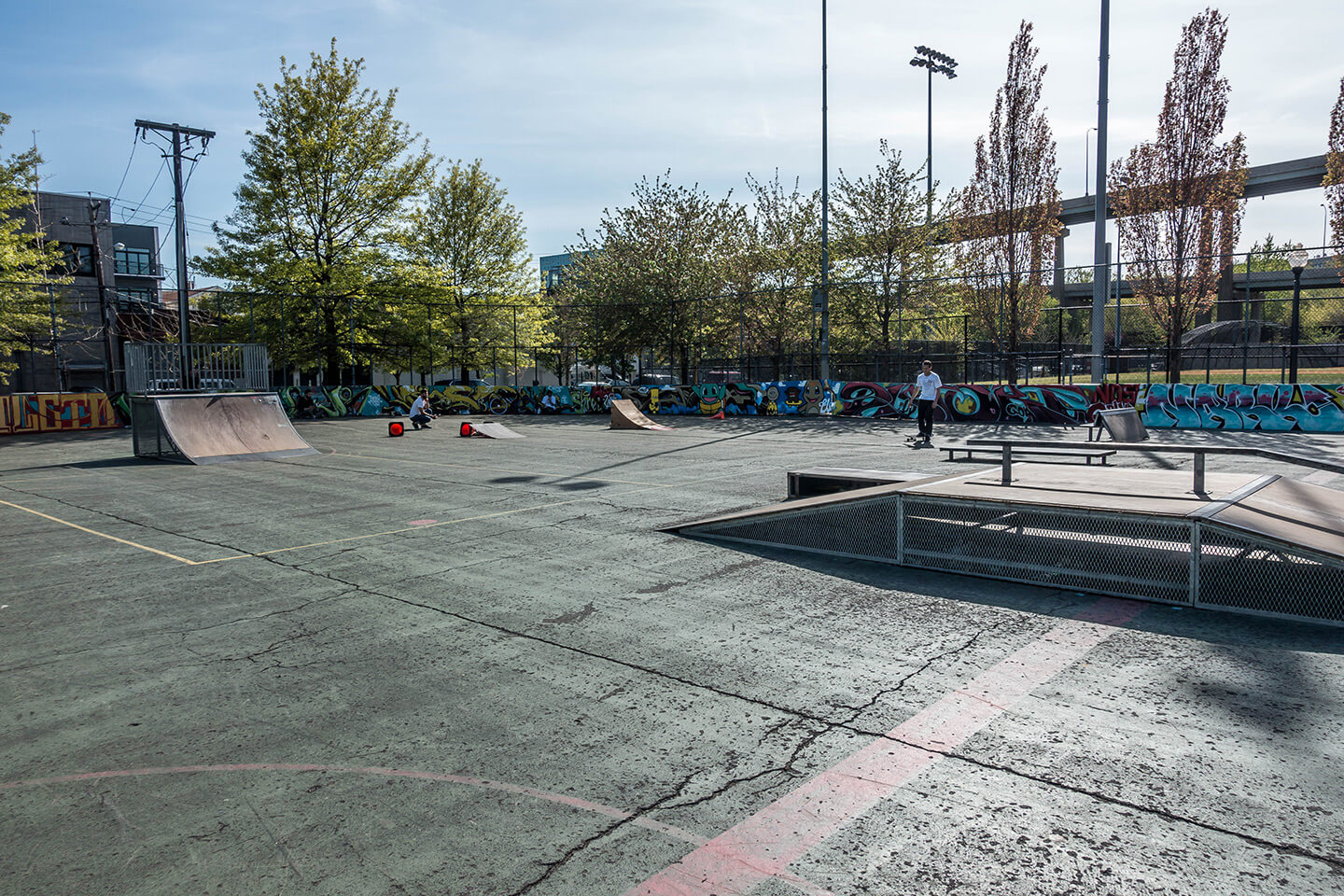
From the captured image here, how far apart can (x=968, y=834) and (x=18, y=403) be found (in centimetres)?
3204

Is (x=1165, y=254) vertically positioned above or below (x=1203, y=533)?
above

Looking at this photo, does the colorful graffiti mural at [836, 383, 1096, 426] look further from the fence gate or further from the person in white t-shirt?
the fence gate

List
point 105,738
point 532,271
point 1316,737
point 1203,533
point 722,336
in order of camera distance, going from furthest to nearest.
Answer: point 532,271
point 722,336
point 1203,533
point 105,738
point 1316,737

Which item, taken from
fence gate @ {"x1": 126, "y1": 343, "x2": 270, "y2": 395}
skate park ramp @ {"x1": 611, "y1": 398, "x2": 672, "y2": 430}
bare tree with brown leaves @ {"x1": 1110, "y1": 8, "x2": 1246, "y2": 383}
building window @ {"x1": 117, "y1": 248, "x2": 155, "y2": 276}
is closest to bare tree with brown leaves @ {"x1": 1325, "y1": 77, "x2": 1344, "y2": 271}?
bare tree with brown leaves @ {"x1": 1110, "y1": 8, "x2": 1246, "y2": 383}

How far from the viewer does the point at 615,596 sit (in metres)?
6.20

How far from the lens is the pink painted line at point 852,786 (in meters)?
2.75

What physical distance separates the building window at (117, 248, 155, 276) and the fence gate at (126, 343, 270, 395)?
185 feet

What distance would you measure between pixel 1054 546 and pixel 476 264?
115ft

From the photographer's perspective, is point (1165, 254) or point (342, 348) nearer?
point (1165, 254)

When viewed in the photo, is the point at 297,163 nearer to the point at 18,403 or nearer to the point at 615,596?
the point at 18,403

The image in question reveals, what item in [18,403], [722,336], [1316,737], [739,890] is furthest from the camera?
[722,336]

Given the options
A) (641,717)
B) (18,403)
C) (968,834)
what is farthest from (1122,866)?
(18,403)

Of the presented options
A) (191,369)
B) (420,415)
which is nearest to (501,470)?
(191,369)

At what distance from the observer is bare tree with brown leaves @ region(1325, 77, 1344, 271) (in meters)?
21.4
